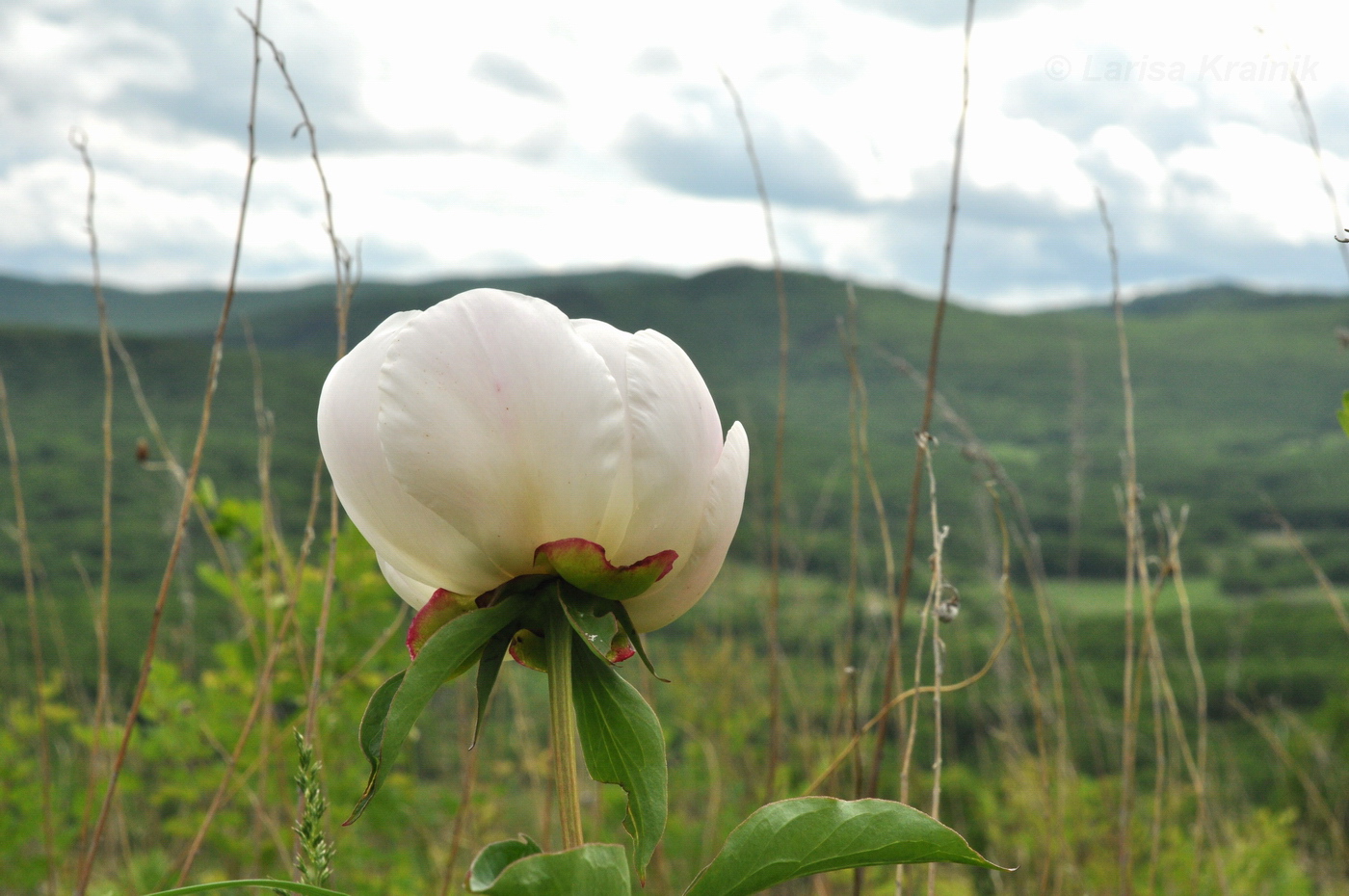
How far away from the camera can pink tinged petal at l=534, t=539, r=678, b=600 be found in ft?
1.45

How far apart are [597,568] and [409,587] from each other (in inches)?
4.8

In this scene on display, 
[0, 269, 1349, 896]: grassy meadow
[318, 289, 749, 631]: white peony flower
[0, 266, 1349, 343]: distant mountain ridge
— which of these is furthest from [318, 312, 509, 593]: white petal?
[0, 266, 1349, 343]: distant mountain ridge

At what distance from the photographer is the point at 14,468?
134cm

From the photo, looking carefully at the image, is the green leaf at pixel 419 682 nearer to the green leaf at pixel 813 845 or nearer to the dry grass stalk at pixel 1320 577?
the green leaf at pixel 813 845

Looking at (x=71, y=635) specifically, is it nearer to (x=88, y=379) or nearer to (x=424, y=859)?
(x=424, y=859)

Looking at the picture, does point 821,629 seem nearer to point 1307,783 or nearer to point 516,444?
point 1307,783

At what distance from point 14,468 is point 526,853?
1235 mm

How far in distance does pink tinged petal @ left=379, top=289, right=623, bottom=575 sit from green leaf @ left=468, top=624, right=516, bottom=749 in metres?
0.04

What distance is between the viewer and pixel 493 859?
367mm

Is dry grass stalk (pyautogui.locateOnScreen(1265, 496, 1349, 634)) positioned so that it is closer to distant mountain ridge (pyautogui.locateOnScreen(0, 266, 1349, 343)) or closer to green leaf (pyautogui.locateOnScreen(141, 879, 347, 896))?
green leaf (pyautogui.locateOnScreen(141, 879, 347, 896))

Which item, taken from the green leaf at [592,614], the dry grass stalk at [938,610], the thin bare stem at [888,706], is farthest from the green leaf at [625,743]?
the dry grass stalk at [938,610]

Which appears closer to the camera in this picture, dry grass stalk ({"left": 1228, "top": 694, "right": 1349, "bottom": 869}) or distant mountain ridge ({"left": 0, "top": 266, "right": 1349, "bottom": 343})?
dry grass stalk ({"left": 1228, "top": 694, "right": 1349, "bottom": 869})

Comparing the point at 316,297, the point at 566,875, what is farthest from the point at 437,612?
the point at 316,297

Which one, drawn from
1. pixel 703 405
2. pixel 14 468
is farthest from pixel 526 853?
pixel 14 468
